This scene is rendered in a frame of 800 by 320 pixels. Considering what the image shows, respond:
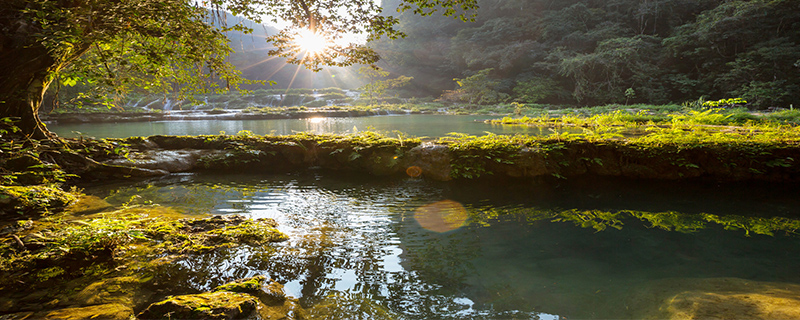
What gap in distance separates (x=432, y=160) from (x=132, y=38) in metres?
4.99

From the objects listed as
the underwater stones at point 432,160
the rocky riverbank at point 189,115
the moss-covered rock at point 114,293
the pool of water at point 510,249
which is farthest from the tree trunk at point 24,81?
the rocky riverbank at point 189,115

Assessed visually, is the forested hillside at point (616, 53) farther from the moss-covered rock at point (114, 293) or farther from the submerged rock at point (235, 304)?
the moss-covered rock at point (114, 293)

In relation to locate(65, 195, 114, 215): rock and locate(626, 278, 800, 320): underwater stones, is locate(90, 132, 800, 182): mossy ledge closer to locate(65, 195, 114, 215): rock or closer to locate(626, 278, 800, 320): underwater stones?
locate(65, 195, 114, 215): rock

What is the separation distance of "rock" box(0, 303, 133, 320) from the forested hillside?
30.9 metres

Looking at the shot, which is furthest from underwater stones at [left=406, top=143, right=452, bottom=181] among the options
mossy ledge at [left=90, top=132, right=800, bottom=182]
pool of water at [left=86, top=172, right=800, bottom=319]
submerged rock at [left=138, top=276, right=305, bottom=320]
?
submerged rock at [left=138, top=276, right=305, bottom=320]

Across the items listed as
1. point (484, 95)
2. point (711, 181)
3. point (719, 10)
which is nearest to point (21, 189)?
point (711, 181)

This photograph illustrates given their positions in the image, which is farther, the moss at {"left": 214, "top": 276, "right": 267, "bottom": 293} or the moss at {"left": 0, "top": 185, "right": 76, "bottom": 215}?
the moss at {"left": 0, "top": 185, "right": 76, "bottom": 215}

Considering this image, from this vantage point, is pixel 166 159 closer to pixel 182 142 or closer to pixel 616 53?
pixel 182 142

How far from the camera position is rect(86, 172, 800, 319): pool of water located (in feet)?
7.81

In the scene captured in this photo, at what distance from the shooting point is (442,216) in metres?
4.27

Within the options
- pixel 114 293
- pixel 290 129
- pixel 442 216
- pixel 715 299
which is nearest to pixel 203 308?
pixel 114 293

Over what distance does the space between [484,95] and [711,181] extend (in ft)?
98.9

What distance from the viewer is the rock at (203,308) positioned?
1.86m

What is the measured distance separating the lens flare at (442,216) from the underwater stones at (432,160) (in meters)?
1.21
